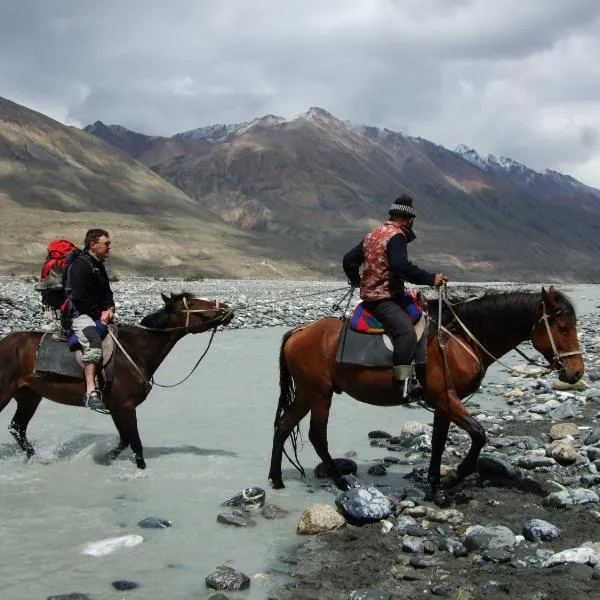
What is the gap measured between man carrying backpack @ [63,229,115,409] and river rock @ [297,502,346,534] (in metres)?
3.26

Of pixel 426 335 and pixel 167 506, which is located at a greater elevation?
pixel 426 335

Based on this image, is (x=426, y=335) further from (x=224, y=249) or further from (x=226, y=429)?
(x=224, y=249)

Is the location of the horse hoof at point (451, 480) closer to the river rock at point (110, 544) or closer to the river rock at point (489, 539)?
the river rock at point (489, 539)

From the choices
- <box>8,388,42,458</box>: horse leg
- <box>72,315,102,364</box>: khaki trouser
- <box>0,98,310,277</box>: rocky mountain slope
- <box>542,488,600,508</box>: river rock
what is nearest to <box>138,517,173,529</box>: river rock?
<box>72,315,102,364</box>: khaki trouser

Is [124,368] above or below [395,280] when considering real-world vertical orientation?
below

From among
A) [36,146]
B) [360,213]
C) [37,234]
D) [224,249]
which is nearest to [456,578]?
[37,234]

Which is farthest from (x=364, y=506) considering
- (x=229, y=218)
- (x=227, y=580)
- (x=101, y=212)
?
(x=229, y=218)

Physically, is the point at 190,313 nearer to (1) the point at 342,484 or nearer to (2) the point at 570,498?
(1) the point at 342,484

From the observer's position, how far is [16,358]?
8.55 m

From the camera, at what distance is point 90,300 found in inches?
326

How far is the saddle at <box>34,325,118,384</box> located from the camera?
8539 millimetres

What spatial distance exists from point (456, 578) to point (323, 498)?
2521 mm

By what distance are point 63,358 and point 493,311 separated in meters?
5.33

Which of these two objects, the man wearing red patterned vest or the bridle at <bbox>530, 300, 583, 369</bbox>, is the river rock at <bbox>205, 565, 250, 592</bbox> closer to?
the man wearing red patterned vest
